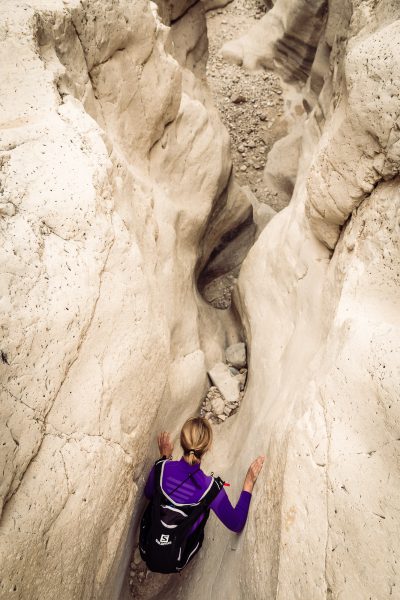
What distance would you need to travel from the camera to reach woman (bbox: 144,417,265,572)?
1.81m

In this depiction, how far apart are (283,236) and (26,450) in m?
1.96

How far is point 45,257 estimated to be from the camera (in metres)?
1.48

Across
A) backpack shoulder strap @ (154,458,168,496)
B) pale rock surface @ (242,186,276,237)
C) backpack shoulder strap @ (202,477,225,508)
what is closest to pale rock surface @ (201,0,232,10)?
pale rock surface @ (242,186,276,237)

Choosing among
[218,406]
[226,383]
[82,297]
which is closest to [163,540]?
[218,406]

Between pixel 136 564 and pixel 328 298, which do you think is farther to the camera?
pixel 136 564

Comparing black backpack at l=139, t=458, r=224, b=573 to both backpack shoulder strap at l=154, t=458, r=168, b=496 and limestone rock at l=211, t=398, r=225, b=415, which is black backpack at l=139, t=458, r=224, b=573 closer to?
backpack shoulder strap at l=154, t=458, r=168, b=496

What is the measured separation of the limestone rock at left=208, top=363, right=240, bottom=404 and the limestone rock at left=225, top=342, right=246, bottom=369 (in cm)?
12

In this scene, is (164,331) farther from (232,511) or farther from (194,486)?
(232,511)

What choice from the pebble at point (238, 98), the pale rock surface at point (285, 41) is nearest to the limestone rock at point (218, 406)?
the pebble at point (238, 98)

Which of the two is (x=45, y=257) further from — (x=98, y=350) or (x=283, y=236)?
(x=283, y=236)

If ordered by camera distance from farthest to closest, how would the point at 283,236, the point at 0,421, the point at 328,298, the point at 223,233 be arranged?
the point at 223,233, the point at 283,236, the point at 328,298, the point at 0,421

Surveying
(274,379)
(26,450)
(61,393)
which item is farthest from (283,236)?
(26,450)

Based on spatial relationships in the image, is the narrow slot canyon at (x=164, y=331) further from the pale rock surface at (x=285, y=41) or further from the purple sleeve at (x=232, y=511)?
the pale rock surface at (x=285, y=41)

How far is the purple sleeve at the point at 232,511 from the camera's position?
1.80 meters
